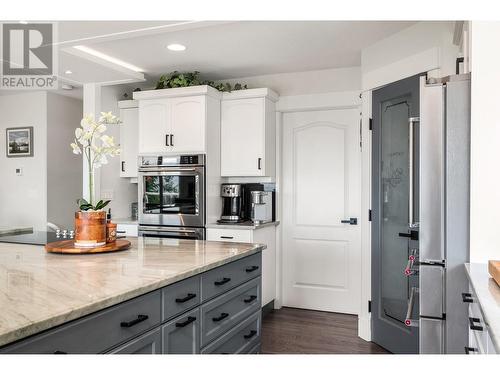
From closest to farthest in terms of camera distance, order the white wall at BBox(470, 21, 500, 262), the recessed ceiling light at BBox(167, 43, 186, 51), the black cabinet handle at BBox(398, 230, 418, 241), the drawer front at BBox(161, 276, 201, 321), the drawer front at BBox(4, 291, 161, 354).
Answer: the drawer front at BBox(4, 291, 161, 354) → the drawer front at BBox(161, 276, 201, 321) → the white wall at BBox(470, 21, 500, 262) → the black cabinet handle at BBox(398, 230, 418, 241) → the recessed ceiling light at BBox(167, 43, 186, 51)

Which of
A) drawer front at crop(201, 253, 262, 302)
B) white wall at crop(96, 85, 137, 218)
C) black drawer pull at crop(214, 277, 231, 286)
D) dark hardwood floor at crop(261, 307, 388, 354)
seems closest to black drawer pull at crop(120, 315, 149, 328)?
drawer front at crop(201, 253, 262, 302)

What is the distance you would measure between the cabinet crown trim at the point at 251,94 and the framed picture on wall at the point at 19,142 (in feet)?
9.19

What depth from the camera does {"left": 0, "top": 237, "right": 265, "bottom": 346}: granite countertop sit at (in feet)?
4.07

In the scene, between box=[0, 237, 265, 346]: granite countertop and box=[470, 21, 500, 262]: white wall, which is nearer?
box=[0, 237, 265, 346]: granite countertop

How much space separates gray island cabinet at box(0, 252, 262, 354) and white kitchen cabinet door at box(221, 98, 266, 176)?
1.74m

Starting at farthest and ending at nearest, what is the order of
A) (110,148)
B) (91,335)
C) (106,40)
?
(106,40) < (110,148) < (91,335)

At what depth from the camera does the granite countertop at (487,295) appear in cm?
122

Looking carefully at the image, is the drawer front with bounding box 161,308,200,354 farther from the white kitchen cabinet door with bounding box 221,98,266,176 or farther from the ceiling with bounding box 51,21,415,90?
the white kitchen cabinet door with bounding box 221,98,266,176

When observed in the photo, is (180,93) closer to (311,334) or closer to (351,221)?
(351,221)

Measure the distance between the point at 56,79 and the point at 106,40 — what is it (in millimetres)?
1355

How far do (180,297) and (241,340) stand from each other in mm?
724

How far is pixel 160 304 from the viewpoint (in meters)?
1.71
